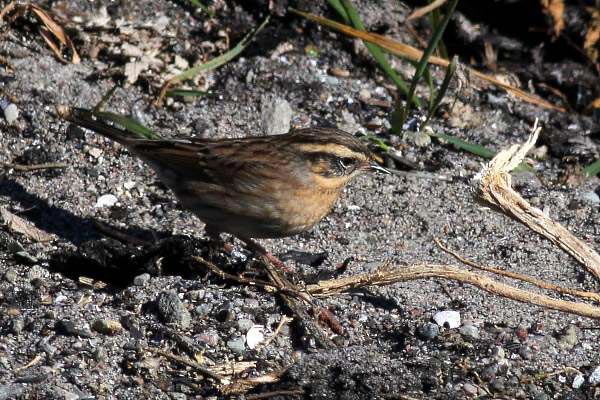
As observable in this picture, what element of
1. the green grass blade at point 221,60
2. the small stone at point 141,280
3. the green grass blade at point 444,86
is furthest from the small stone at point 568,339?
the green grass blade at point 221,60

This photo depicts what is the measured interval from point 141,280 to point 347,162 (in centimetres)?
147

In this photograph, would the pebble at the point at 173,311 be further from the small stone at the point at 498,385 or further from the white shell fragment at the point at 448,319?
the small stone at the point at 498,385

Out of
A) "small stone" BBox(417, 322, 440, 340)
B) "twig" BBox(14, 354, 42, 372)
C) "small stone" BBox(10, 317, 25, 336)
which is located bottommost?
"twig" BBox(14, 354, 42, 372)

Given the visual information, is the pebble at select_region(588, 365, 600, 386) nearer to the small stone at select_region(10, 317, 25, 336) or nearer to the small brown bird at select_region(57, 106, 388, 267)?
the small brown bird at select_region(57, 106, 388, 267)

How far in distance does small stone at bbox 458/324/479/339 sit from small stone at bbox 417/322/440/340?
5.5 inches

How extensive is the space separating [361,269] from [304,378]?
1.08m

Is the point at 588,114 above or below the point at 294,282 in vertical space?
above

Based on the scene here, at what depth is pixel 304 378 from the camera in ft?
18.5

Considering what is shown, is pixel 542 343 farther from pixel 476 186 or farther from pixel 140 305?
pixel 140 305

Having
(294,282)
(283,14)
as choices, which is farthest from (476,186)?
(283,14)

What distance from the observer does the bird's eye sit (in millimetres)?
6719

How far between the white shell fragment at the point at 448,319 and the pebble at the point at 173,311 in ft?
4.56

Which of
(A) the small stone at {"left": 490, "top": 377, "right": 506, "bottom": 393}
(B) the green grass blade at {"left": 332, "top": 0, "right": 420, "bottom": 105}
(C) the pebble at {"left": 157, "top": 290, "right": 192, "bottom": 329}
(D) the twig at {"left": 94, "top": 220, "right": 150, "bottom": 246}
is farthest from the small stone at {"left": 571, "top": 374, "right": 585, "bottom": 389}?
(B) the green grass blade at {"left": 332, "top": 0, "right": 420, "bottom": 105}

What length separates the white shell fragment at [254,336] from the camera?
19.3 ft
